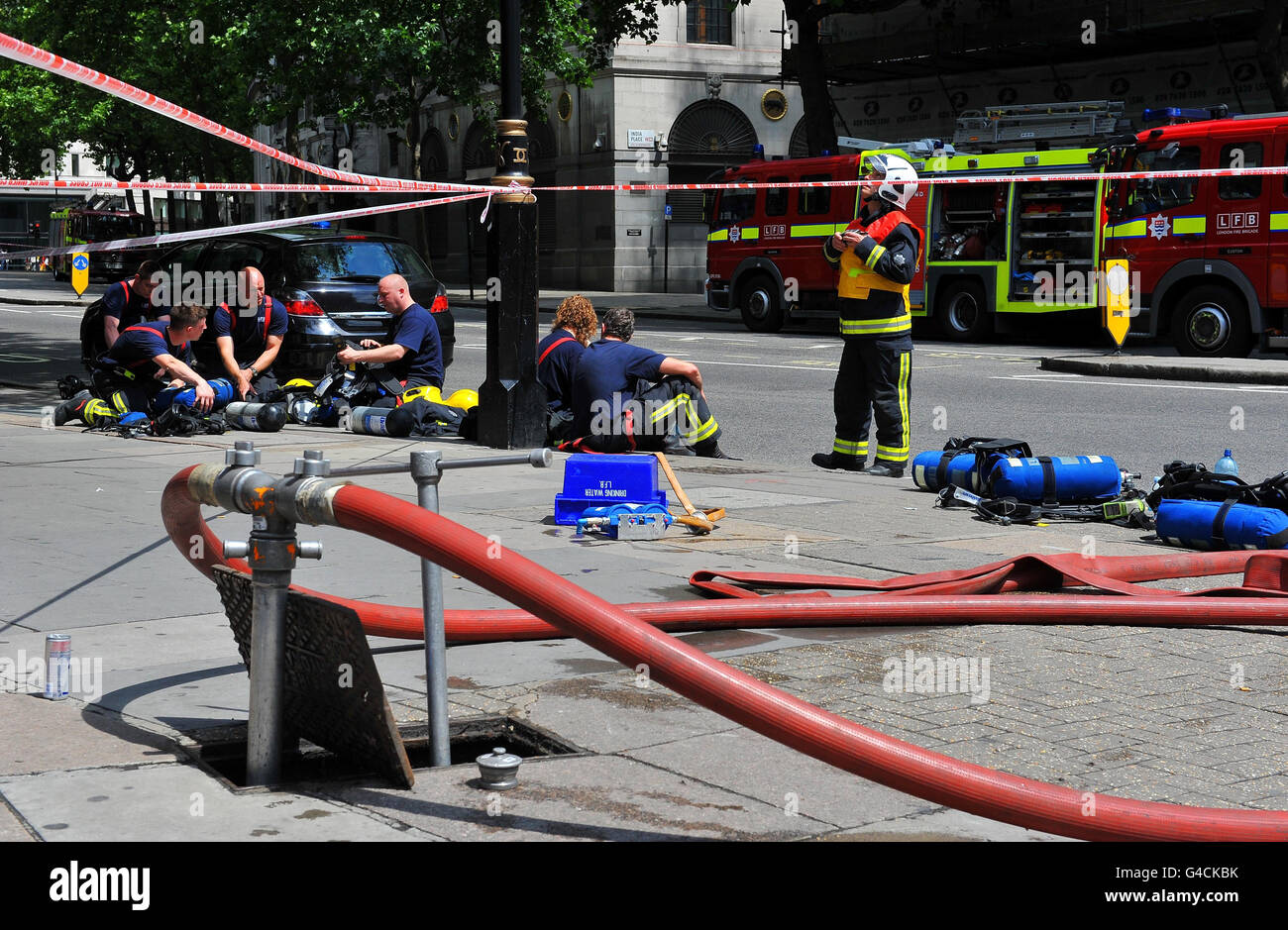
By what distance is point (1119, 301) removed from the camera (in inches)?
773

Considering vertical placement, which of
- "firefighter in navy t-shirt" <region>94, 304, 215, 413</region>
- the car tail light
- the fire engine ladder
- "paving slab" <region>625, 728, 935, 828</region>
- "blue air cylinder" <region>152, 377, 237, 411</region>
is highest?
the fire engine ladder

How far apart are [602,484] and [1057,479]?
8.37 ft

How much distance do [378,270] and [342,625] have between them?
10.7 m

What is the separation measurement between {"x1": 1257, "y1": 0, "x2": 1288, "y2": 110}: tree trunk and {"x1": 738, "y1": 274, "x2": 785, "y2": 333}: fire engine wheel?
8735mm

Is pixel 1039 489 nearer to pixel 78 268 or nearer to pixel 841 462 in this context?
pixel 841 462

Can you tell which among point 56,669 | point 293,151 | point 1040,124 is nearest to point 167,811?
point 56,669

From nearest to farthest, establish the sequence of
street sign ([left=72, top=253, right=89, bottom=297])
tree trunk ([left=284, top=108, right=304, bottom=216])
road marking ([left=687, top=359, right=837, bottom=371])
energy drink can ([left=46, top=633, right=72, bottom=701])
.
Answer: energy drink can ([left=46, top=633, right=72, bottom=701]), street sign ([left=72, top=253, right=89, bottom=297]), road marking ([left=687, top=359, right=837, bottom=371]), tree trunk ([left=284, top=108, right=304, bottom=216])

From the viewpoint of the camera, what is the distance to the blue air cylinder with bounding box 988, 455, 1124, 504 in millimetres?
8195

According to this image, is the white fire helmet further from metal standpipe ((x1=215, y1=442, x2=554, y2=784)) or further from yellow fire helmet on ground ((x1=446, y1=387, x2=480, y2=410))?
metal standpipe ((x1=215, y1=442, x2=554, y2=784))

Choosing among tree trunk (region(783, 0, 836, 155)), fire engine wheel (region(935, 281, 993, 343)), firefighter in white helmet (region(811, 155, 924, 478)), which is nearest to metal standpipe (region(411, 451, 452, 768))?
firefighter in white helmet (region(811, 155, 924, 478))

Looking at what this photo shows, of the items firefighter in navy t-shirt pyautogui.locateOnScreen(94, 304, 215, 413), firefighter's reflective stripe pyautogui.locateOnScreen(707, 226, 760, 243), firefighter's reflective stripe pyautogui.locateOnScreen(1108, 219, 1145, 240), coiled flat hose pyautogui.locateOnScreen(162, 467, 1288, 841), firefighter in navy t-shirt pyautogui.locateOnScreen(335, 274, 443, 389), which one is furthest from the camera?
firefighter's reflective stripe pyautogui.locateOnScreen(707, 226, 760, 243)
